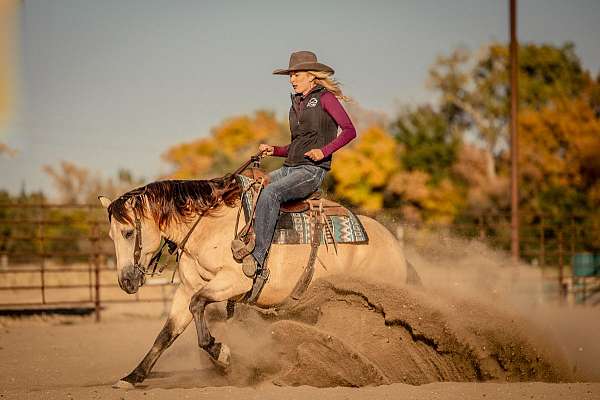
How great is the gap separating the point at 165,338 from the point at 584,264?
39.5 ft

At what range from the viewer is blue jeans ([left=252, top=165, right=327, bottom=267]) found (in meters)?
6.20

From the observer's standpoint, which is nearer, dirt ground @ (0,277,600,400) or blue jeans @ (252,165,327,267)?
dirt ground @ (0,277,600,400)

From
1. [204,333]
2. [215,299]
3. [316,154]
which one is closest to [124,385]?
[204,333]

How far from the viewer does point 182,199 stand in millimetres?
6418

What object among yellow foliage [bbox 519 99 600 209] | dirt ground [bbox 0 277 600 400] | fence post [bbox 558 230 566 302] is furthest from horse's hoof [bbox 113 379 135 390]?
yellow foliage [bbox 519 99 600 209]

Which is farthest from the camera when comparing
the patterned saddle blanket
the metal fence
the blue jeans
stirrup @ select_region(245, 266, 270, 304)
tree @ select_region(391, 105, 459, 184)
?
tree @ select_region(391, 105, 459, 184)

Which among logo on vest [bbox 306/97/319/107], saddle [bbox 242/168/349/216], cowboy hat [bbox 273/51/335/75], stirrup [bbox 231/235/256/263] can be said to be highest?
cowboy hat [bbox 273/51/335/75]

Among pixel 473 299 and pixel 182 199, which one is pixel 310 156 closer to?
pixel 182 199

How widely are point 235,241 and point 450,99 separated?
36430 millimetres

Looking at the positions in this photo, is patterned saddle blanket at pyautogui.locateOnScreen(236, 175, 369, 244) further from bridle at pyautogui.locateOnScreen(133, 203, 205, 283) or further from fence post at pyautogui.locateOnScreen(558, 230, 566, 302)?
fence post at pyautogui.locateOnScreen(558, 230, 566, 302)

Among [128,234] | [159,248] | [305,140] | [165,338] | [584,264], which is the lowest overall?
[584,264]

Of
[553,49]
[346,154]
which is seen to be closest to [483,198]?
[346,154]

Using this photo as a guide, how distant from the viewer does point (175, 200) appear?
21.0ft

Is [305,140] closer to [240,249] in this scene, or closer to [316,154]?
[316,154]
